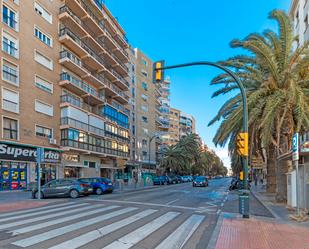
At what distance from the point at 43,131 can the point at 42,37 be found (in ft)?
34.9

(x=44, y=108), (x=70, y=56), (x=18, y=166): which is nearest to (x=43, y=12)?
(x=70, y=56)

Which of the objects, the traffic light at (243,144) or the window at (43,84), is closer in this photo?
the traffic light at (243,144)

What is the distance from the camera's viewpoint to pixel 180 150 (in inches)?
2879

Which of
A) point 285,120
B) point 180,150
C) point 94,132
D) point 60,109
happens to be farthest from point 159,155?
point 285,120

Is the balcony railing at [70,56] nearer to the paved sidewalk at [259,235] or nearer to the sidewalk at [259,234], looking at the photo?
the sidewalk at [259,234]

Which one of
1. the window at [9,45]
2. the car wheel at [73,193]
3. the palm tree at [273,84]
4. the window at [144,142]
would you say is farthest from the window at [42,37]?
the window at [144,142]

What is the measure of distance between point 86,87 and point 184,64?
3295 cm

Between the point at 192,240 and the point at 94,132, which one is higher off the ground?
the point at 94,132

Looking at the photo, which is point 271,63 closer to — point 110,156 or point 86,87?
point 86,87

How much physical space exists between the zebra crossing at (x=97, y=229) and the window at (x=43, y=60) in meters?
26.1

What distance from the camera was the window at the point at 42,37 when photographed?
116 ft

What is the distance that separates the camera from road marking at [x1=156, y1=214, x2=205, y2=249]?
8039 mm

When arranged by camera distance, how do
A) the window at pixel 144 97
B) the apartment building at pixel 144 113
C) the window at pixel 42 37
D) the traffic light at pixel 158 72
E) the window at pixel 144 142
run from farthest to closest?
the window at pixel 144 97 < the window at pixel 144 142 < the apartment building at pixel 144 113 < the window at pixel 42 37 < the traffic light at pixel 158 72

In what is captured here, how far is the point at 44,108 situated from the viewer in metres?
35.8
